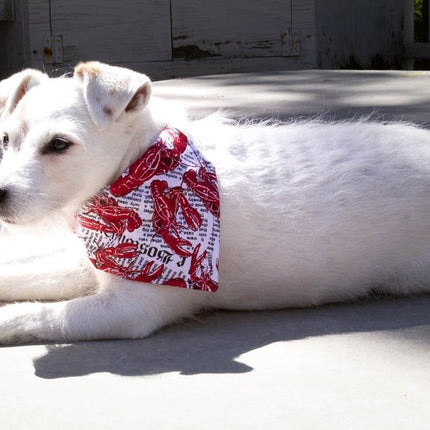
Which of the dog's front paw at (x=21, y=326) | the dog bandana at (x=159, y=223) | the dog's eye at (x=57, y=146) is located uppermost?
the dog's eye at (x=57, y=146)

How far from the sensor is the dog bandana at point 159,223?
359cm

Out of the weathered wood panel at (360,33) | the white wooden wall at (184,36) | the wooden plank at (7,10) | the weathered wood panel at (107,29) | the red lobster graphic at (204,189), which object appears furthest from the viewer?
the weathered wood panel at (360,33)

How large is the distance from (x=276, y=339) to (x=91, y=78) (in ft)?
3.85

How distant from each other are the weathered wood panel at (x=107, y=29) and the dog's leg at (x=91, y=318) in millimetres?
6811

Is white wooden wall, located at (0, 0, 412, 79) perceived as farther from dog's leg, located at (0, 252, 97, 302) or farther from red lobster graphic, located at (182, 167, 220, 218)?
red lobster graphic, located at (182, 167, 220, 218)

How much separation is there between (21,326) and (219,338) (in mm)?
716

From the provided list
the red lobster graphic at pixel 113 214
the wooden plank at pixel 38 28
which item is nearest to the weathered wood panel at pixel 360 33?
the wooden plank at pixel 38 28

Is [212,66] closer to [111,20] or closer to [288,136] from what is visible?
[111,20]

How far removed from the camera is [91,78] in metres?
3.49

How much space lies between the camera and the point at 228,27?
10.2 m

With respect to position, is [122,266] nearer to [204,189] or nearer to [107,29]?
[204,189]

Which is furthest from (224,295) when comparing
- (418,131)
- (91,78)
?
(418,131)

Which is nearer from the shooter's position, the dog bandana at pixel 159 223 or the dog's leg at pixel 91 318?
the dog's leg at pixel 91 318

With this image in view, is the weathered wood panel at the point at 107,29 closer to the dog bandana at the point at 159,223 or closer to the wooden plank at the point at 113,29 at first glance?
the wooden plank at the point at 113,29
